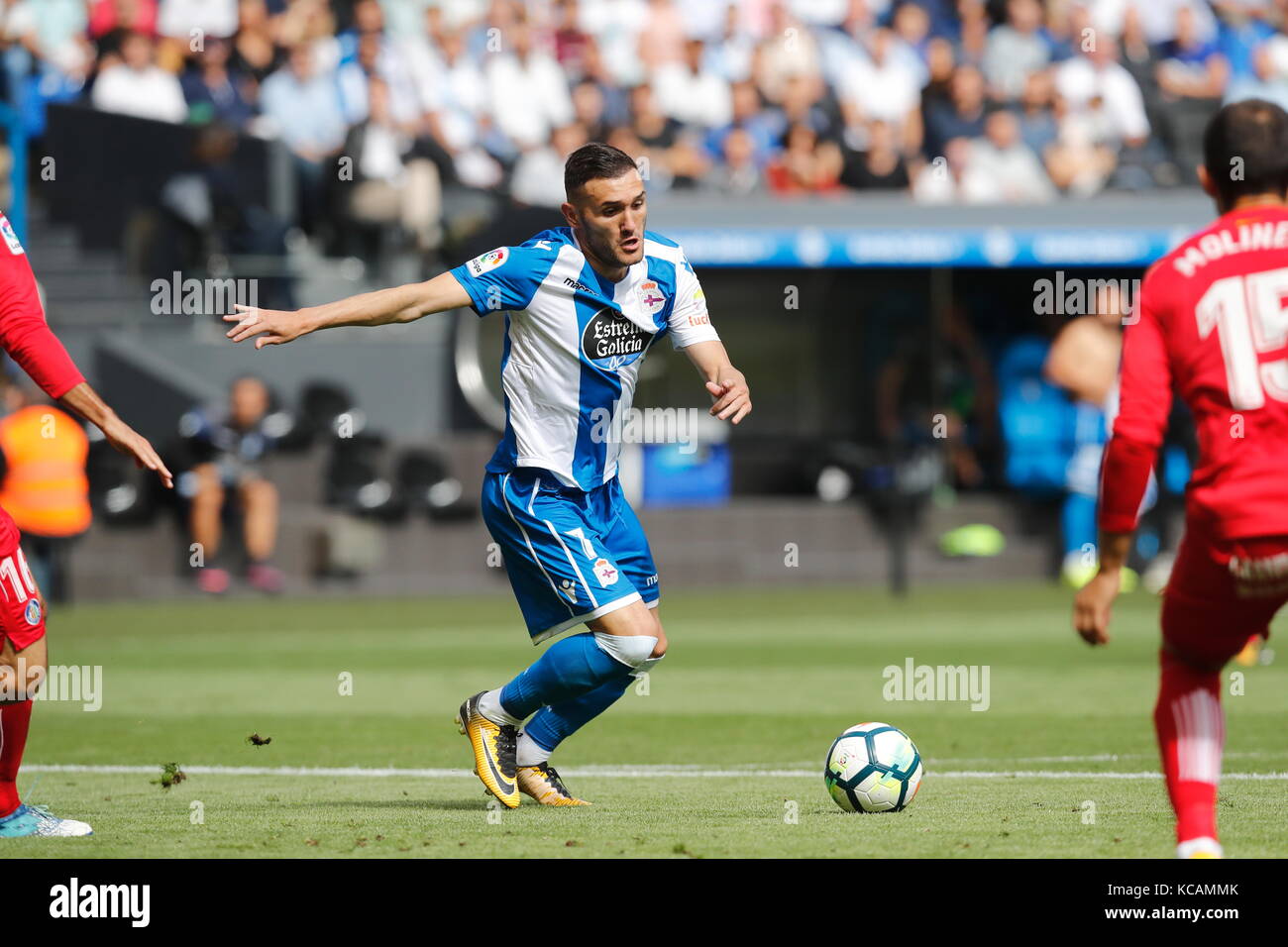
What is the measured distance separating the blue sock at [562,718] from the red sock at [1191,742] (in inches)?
102

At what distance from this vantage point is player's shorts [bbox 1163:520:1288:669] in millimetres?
5098

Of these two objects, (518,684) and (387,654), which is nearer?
(518,684)

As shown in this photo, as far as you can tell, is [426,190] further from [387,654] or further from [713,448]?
[387,654]

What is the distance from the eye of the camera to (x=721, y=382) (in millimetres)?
6852

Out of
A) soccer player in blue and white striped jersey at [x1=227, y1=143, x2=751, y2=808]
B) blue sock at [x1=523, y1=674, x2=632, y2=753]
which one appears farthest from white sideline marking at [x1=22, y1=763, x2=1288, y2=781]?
soccer player in blue and white striped jersey at [x1=227, y1=143, x2=751, y2=808]

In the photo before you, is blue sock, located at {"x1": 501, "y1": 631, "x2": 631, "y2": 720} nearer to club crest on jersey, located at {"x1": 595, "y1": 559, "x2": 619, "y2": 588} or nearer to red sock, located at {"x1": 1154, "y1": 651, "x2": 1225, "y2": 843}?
club crest on jersey, located at {"x1": 595, "y1": 559, "x2": 619, "y2": 588}

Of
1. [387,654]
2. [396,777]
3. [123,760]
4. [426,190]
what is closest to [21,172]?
[426,190]

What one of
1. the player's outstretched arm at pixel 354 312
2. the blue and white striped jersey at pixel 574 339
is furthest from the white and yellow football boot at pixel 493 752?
the player's outstretched arm at pixel 354 312

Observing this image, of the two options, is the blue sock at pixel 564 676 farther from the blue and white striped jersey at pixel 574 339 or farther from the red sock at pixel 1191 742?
the red sock at pixel 1191 742

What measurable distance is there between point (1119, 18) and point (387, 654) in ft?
45.1

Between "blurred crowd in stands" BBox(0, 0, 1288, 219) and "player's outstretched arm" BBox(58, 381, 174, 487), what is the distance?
13688mm

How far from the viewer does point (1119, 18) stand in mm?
23766

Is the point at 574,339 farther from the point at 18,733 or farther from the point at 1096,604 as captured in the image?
the point at 1096,604

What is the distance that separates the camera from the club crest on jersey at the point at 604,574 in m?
7.21
